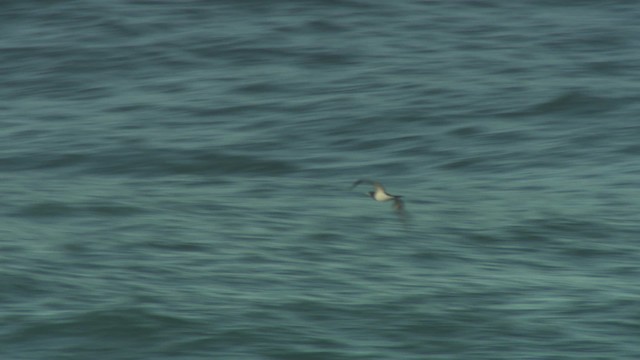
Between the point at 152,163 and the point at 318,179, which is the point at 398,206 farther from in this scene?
the point at 152,163

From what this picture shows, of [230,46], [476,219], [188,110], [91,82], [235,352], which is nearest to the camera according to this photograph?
[235,352]

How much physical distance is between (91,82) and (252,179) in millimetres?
3940

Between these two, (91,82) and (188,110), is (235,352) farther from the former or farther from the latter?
(91,82)

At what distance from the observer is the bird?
10.2 m

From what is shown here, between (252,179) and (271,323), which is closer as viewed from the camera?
(271,323)

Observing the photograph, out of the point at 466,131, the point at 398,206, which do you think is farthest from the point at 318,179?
the point at 466,131

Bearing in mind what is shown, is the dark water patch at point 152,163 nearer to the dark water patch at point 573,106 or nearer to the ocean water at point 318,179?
the ocean water at point 318,179

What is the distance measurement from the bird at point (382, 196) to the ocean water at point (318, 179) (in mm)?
142

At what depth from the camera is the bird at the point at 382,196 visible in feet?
33.3

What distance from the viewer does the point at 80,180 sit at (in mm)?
12523

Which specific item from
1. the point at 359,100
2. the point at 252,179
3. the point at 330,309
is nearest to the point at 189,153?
the point at 252,179

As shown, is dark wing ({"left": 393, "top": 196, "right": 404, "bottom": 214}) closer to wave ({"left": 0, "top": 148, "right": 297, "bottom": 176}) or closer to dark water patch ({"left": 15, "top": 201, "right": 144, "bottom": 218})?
wave ({"left": 0, "top": 148, "right": 297, "bottom": 176})

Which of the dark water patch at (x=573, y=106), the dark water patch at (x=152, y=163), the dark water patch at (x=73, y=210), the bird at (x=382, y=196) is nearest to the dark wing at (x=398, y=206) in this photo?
the bird at (x=382, y=196)

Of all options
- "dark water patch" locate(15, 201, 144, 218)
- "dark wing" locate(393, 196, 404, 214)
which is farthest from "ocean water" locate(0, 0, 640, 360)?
"dark wing" locate(393, 196, 404, 214)
